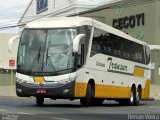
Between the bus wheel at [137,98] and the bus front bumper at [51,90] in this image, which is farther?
the bus wheel at [137,98]

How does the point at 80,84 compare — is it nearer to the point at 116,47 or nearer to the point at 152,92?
the point at 116,47

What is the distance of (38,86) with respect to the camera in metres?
22.4

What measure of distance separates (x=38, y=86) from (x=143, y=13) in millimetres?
36365

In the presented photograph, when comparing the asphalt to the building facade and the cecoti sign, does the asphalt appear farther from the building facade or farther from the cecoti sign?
the cecoti sign

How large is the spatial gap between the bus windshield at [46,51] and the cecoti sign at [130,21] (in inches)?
1390

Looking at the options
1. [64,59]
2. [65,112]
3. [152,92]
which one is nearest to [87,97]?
[64,59]

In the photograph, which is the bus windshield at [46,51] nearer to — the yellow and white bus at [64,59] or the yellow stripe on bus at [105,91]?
the yellow and white bus at [64,59]

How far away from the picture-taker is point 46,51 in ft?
74.6

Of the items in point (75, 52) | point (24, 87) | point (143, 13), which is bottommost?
point (24, 87)

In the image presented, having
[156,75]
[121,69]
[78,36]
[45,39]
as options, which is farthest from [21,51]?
[156,75]

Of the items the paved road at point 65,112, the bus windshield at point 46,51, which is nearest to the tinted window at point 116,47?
the bus windshield at point 46,51

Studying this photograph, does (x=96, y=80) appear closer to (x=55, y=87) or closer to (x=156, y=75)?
(x=55, y=87)

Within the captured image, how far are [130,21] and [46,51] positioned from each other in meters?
38.3

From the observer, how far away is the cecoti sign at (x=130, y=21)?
190 ft
